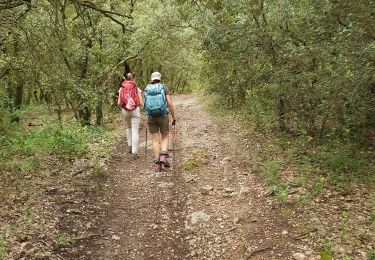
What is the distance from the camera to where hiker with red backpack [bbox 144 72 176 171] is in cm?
945

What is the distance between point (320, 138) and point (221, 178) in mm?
3398

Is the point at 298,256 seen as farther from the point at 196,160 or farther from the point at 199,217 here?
the point at 196,160

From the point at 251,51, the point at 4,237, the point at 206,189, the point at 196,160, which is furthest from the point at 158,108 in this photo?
the point at 251,51

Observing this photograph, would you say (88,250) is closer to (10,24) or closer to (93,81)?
(10,24)

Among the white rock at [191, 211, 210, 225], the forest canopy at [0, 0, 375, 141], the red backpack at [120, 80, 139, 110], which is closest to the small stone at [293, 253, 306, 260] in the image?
the white rock at [191, 211, 210, 225]

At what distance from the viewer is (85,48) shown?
1565 cm

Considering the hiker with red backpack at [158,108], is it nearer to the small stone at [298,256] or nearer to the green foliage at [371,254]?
the small stone at [298,256]

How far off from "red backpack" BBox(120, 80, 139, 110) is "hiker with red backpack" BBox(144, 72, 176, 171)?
121 cm

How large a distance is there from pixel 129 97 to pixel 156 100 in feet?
5.31

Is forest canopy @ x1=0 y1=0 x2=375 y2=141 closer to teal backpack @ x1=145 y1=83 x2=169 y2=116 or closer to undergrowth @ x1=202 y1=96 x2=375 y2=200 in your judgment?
undergrowth @ x1=202 y1=96 x2=375 y2=200

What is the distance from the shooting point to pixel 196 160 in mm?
11227

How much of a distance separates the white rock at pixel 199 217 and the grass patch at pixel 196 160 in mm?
2758

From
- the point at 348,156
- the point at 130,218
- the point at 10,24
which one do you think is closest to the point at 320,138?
the point at 348,156

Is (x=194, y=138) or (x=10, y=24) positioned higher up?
(x=10, y=24)
